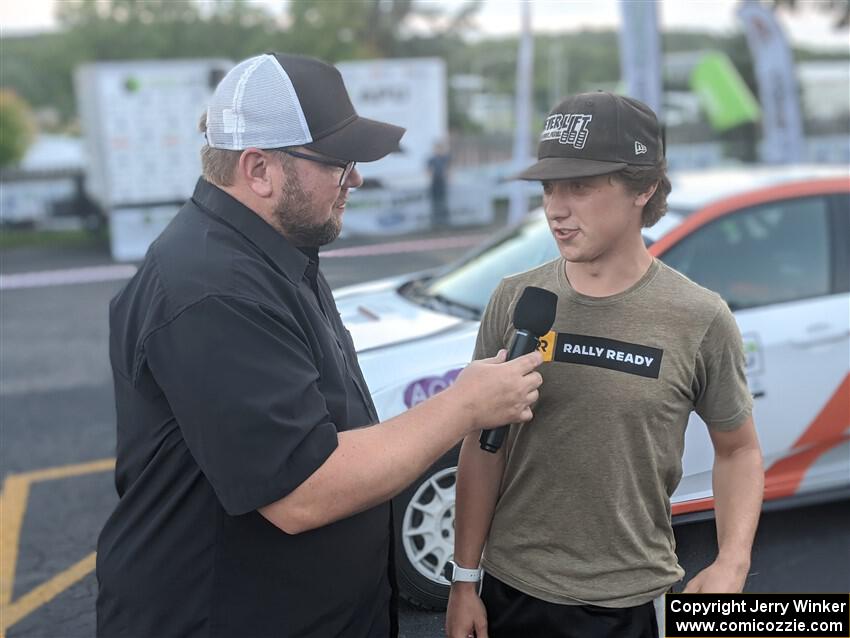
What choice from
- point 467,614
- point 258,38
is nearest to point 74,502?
point 467,614

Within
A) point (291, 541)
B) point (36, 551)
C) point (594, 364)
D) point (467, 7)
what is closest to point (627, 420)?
point (594, 364)

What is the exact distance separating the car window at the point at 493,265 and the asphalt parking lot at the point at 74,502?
369mm

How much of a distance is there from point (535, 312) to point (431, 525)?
189 centimetres

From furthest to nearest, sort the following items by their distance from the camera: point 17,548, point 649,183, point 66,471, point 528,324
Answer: point 66,471 → point 17,548 → point 649,183 → point 528,324

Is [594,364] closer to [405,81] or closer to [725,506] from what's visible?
[725,506]

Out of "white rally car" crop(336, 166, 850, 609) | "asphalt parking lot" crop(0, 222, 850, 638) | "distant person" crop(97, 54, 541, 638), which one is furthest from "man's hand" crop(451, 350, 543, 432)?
"white rally car" crop(336, 166, 850, 609)

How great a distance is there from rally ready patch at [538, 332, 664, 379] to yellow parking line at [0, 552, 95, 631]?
295 cm

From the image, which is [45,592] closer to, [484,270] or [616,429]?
[484,270]

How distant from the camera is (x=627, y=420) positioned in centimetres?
184

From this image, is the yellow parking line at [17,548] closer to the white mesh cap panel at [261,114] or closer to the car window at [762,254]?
the white mesh cap panel at [261,114]

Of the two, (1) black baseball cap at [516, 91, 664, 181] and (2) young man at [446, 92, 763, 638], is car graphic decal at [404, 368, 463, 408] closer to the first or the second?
(2) young man at [446, 92, 763, 638]

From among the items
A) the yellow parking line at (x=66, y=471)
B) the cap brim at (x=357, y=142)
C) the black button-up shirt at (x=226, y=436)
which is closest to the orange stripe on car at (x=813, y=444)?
the black button-up shirt at (x=226, y=436)

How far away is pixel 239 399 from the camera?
1569mm

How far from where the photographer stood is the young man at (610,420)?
72.8 inches
